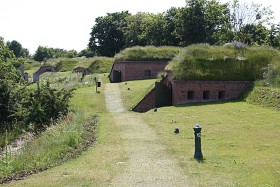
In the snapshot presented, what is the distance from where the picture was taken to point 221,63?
1021 inches

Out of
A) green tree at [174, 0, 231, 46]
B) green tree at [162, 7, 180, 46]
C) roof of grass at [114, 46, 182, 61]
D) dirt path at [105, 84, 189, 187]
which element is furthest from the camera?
green tree at [162, 7, 180, 46]

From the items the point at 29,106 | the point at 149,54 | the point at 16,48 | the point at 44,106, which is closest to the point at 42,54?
the point at 16,48

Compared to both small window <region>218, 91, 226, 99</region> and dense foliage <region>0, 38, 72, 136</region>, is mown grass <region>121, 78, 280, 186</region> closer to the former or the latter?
small window <region>218, 91, 226, 99</region>

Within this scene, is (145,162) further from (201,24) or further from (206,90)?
(201,24)

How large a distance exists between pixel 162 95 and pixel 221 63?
4.67m

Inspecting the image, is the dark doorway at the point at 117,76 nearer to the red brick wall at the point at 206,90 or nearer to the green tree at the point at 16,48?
the red brick wall at the point at 206,90

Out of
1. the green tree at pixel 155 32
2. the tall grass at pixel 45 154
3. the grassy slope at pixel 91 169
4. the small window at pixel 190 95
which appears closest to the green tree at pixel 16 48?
the green tree at pixel 155 32

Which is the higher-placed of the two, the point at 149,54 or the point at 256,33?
the point at 256,33

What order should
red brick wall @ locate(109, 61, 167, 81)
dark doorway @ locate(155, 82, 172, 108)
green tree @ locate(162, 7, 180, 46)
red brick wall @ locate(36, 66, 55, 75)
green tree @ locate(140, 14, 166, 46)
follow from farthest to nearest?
red brick wall @ locate(36, 66, 55, 75)
green tree @ locate(140, 14, 166, 46)
green tree @ locate(162, 7, 180, 46)
red brick wall @ locate(109, 61, 167, 81)
dark doorway @ locate(155, 82, 172, 108)

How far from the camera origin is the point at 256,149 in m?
11.8

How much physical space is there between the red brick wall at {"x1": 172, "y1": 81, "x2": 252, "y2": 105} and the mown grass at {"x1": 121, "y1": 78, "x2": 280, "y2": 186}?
5.90ft

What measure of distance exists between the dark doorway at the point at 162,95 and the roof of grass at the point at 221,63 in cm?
124

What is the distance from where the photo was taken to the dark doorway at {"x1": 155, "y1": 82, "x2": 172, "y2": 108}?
25.1m

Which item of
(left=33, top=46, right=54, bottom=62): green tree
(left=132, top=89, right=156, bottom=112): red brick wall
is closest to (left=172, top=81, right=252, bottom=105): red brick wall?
(left=132, top=89, right=156, bottom=112): red brick wall
